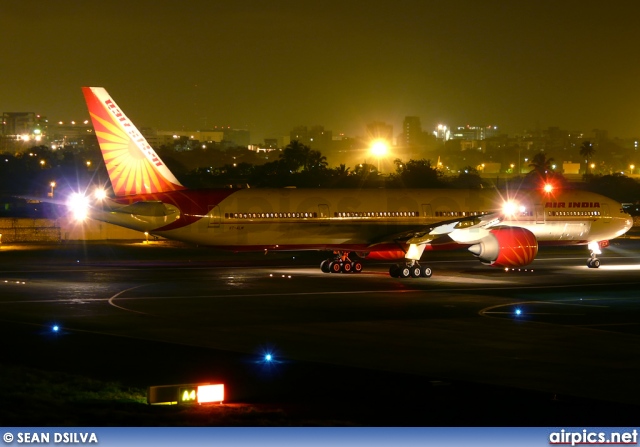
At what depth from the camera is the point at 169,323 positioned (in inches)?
996

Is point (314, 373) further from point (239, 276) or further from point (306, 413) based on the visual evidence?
point (239, 276)

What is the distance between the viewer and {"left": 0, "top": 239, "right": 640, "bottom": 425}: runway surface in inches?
636

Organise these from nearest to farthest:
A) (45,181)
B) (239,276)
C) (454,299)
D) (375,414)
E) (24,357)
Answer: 1. (375,414)
2. (24,357)
3. (454,299)
4. (239,276)
5. (45,181)

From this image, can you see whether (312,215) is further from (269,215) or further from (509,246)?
(509,246)

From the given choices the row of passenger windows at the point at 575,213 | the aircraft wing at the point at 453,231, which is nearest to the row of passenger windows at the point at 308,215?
the aircraft wing at the point at 453,231

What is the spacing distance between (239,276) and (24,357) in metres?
20.6

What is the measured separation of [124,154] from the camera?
40.6 meters

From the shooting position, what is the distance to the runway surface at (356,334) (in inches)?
636

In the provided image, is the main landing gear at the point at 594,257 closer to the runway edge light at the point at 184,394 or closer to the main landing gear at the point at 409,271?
the main landing gear at the point at 409,271

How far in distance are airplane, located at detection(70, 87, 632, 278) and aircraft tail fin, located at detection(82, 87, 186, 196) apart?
42 mm

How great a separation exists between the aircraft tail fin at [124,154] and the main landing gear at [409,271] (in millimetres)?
10481

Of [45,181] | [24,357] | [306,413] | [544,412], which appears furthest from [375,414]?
[45,181]

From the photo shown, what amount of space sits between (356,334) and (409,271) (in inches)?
678

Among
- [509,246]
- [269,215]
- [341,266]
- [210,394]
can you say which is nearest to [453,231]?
[509,246]
